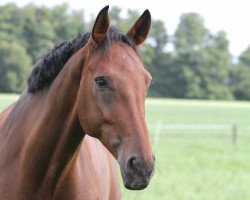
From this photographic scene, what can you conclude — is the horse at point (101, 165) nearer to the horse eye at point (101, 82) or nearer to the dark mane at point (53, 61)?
the dark mane at point (53, 61)

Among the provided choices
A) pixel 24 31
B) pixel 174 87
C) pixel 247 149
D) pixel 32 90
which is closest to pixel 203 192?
pixel 32 90

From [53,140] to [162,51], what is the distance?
65418 mm

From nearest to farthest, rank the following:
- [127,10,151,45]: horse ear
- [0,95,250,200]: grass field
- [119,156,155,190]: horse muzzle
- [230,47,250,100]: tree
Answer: [119,156,155,190]: horse muzzle → [127,10,151,45]: horse ear → [0,95,250,200]: grass field → [230,47,250,100]: tree

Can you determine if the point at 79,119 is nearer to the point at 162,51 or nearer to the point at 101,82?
the point at 101,82

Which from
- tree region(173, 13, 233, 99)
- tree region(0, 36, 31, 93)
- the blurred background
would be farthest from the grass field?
tree region(173, 13, 233, 99)

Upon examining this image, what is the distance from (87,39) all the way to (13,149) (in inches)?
33.2

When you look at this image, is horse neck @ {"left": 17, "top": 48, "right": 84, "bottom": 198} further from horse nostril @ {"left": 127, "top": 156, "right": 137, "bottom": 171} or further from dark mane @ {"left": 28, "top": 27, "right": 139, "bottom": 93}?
horse nostril @ {"left": 127, "top": 156, "right": 137, "bottom": 171}

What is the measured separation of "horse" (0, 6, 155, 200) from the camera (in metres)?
2.82

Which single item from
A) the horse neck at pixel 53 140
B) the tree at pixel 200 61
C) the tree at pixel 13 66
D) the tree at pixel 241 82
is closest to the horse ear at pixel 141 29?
the horse neck at pixel 53 140

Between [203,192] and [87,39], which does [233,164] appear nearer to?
[203,192]

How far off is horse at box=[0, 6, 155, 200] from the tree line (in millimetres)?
37490

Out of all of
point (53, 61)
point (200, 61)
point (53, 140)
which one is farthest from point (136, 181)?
point (200, 61)

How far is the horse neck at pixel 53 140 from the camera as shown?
324cm

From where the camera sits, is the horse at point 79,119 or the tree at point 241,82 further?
the tree at point 241,82
